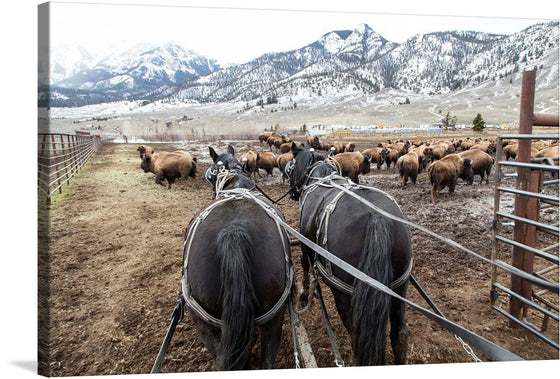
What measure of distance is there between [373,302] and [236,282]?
84cm

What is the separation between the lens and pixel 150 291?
370 centimetres

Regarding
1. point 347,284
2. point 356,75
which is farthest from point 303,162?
point 356,75

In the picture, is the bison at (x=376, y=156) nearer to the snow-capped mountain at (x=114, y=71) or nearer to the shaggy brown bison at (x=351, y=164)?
the shaggy brown bison at (x=351, y=164)

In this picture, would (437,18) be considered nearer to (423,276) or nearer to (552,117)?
(552,117)

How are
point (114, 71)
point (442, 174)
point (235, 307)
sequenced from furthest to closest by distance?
point (114, 71)
point (442, 174)
point (235, 307)

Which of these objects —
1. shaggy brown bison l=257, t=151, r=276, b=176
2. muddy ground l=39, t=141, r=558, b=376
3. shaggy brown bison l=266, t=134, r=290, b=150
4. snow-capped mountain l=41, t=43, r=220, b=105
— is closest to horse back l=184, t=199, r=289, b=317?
muddy ground l=39, t=141, r=558, b=376

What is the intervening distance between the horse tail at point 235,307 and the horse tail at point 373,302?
655 millimetres

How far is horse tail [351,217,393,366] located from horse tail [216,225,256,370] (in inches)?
25.8

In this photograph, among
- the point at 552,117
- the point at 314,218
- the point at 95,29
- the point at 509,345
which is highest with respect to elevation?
the point at 95,29

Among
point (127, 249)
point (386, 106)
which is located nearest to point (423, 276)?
point (127, 249)

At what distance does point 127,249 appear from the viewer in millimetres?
4996

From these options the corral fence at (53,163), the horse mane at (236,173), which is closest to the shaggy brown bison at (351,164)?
the horse mane at (236,173)

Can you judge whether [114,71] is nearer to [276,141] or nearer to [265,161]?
[265,161]

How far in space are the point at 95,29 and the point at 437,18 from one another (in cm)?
393
